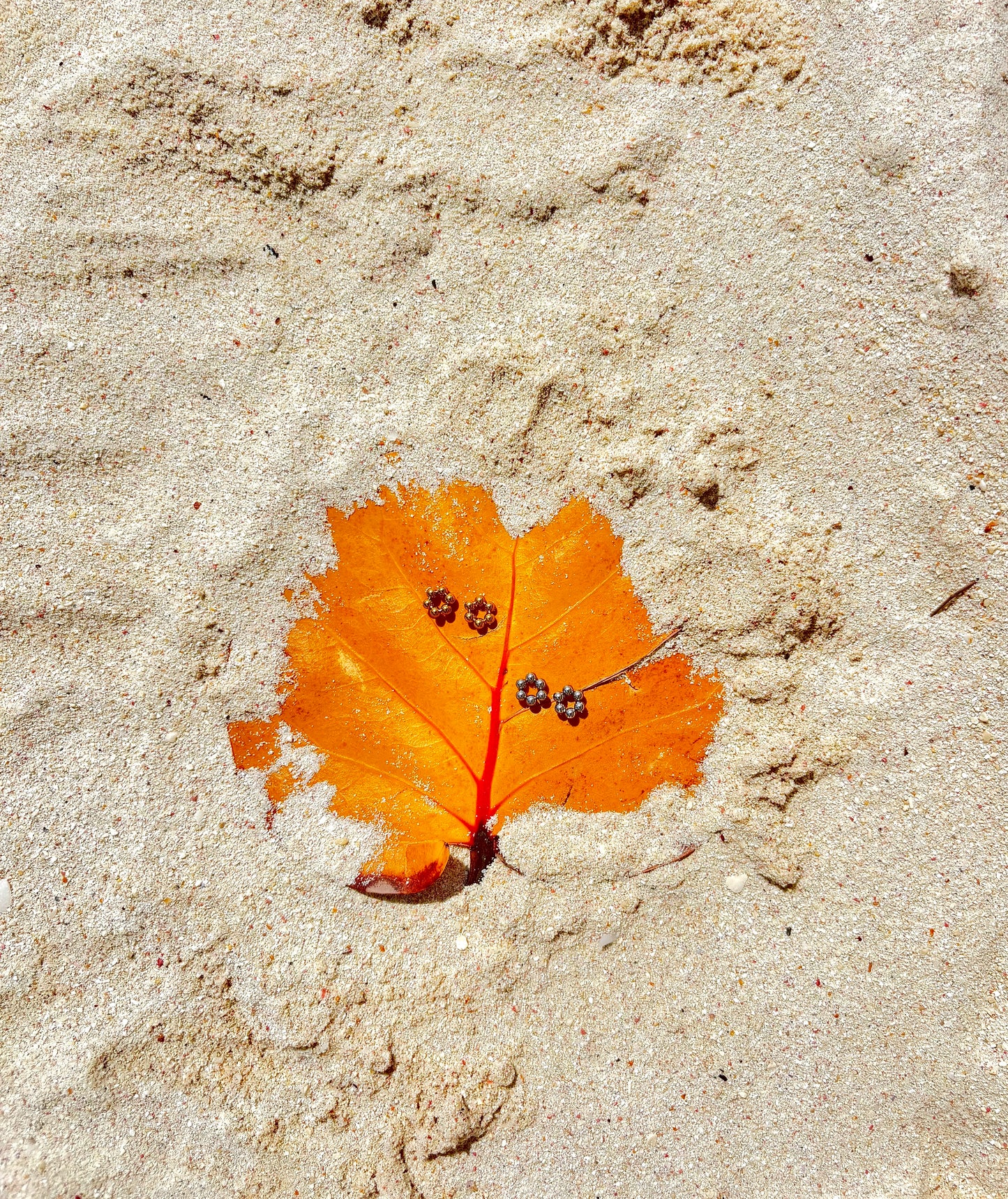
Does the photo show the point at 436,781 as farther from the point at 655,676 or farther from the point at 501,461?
the point at 501,461

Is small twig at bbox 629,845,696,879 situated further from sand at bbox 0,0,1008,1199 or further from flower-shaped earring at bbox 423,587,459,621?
flower-shaped earring at bbox 423,587,459,621

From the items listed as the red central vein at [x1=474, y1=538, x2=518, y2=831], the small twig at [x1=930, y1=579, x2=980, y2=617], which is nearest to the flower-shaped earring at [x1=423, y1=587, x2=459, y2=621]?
the red central vein at [x1=474, y1=538, x2=518, y2=831]

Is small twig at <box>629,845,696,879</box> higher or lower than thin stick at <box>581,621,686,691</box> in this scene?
lower

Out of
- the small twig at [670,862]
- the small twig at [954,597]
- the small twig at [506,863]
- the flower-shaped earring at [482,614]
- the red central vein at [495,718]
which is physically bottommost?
the small twig at [506,863]

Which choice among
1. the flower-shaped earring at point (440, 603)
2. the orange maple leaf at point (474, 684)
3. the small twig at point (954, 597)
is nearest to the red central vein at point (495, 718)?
the orange maple leaf at point (474, 684)

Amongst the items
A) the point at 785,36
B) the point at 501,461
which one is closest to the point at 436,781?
the point at 501,461

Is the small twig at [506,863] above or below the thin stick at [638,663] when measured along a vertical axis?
below

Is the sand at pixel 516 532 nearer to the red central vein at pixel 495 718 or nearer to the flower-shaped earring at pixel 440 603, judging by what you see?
the red central vein at pixel 495 718
